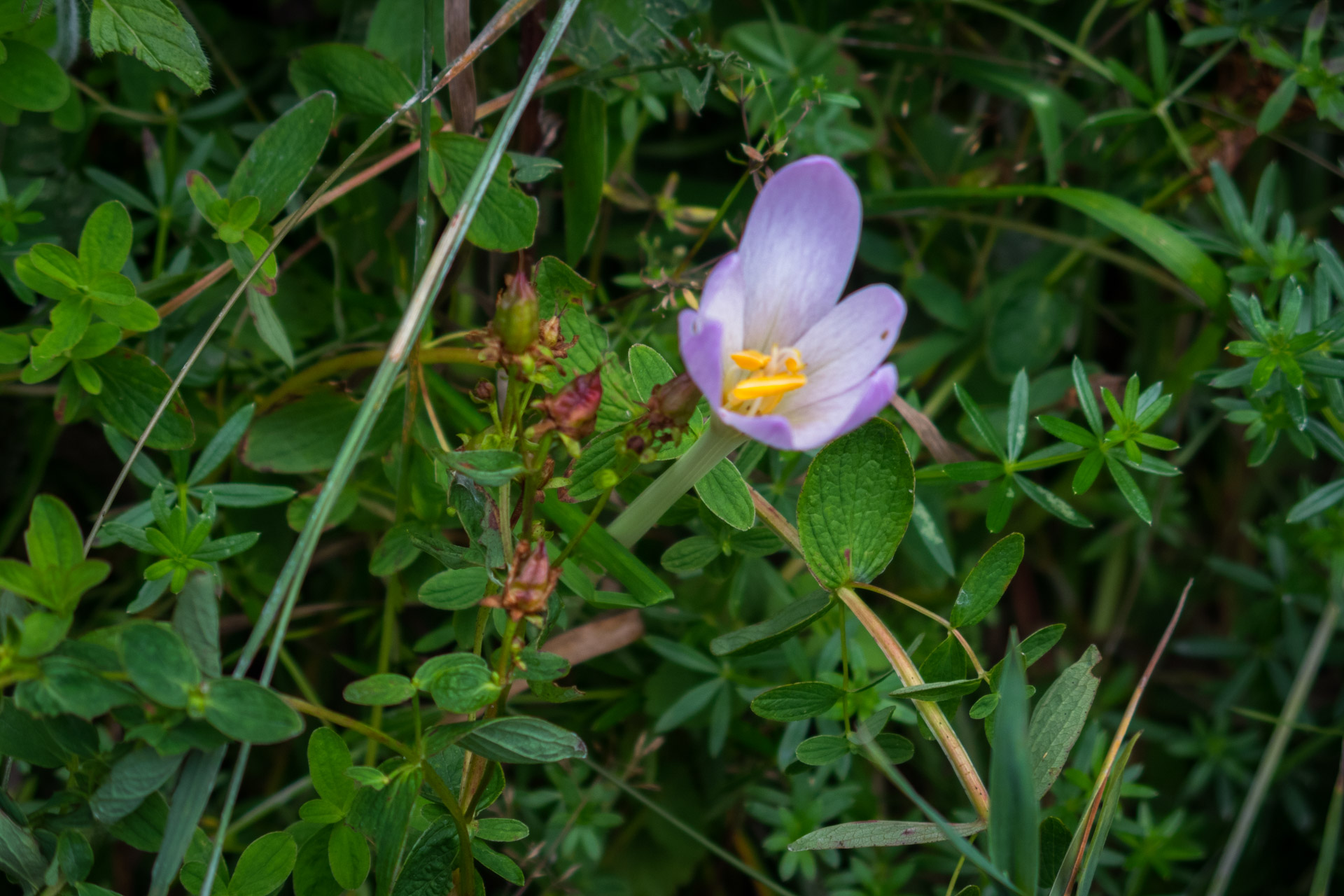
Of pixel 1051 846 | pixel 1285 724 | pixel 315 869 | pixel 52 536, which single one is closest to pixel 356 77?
pixel 52 536

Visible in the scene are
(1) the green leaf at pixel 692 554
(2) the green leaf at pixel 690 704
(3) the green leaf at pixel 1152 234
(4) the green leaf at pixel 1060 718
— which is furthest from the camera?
(3) the green leaf at pixel 1152 234

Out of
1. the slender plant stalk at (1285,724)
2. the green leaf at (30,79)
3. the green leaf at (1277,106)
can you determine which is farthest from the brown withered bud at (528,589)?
the green leaf at (1277,106)

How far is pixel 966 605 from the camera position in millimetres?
1315

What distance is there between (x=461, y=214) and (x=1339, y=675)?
280cm

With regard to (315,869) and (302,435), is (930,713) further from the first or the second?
(302,435)

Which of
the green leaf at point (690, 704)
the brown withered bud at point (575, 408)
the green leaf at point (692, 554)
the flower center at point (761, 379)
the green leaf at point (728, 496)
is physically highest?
the brown withered bud at point (575, 408)

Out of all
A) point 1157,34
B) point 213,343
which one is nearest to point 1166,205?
point 1157,34

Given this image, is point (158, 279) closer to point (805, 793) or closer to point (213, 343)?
point (213, 343)

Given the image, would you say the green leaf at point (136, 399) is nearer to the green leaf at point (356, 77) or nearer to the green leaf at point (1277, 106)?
the green leaf at point (356, 77)

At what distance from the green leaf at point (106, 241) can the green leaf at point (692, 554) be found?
94 cm

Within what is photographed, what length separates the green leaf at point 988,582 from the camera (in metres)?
1.31

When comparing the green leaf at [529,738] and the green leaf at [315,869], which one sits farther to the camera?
the green leaf at [315,869]

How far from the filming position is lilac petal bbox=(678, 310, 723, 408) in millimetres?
962

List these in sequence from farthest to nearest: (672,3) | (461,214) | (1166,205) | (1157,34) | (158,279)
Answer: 1. (1166,205)
2. (1157,34)
3. (672,3)
4. (158,279)
5. (461,214)
